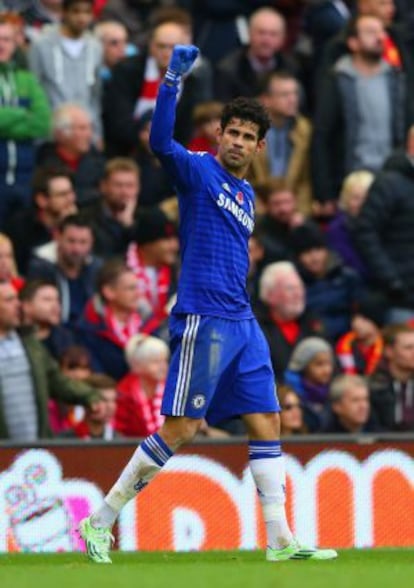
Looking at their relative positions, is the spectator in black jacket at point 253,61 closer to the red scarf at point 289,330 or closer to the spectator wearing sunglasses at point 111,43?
the spectator wearing sunglasses at point 111,43

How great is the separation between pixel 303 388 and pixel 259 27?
14.0ft

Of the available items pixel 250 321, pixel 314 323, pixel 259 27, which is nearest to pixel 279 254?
pixel 314 323

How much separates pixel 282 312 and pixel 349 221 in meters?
1.69

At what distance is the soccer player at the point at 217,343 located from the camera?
9836 millimetres

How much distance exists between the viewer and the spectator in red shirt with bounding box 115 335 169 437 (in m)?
13.5

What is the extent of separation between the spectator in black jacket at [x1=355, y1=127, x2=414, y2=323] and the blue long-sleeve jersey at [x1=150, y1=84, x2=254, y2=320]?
5.89m

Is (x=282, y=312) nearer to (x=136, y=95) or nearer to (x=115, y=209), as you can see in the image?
(x=115, y=209)

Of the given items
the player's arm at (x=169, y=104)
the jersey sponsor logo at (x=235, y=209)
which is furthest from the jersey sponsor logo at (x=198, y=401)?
the player's arm at (x=169, y=104)

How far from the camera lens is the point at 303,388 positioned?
568 inches

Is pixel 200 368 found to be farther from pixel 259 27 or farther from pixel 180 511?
pixel 259 27

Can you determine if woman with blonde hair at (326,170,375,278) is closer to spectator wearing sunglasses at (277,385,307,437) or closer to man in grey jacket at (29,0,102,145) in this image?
man in grey jacket at (29,0,102,145)

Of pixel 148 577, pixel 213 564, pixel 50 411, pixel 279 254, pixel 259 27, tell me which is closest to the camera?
pixel 148 577

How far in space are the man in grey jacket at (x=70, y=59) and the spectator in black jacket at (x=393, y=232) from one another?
8.35 ft

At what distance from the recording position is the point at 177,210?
1628 cm
